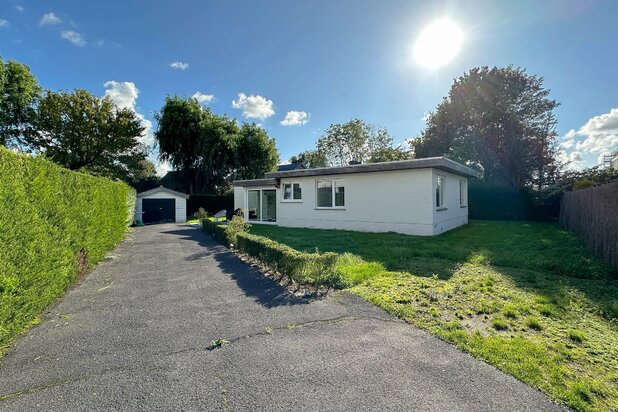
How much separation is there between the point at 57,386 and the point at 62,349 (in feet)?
2.95

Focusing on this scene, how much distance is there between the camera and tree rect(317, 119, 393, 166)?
41.6m

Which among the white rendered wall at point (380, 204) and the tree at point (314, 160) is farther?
the tree at point (314, 160)

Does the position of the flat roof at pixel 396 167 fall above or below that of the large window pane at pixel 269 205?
above

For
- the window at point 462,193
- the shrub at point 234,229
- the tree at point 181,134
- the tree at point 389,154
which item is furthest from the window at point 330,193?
the tree at point 389,154

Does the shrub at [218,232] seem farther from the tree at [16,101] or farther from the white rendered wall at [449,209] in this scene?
the tree at [16,101]

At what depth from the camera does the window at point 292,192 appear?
52.3 ft

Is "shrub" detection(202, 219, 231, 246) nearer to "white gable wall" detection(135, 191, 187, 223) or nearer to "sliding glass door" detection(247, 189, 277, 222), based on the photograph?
"sliding glass door" detection(247, 189, 277, 222)

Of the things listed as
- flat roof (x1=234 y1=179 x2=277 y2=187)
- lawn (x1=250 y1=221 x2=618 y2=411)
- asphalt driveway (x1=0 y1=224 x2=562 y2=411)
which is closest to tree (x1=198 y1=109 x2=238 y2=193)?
flat roof (x1=234 y1=179 x2=277 y2=187)

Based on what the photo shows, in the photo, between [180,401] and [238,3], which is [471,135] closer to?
[238,3]

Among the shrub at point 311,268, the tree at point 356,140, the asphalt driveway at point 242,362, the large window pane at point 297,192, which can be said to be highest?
the tree at point 356,140

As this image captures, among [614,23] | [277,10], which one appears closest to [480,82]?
[614,23]

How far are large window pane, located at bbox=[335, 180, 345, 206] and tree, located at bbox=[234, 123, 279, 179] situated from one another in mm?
20761

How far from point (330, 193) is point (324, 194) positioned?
39 cm

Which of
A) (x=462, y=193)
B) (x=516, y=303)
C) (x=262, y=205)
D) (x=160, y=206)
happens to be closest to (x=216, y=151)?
(x=160, y=206)
